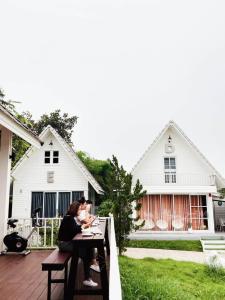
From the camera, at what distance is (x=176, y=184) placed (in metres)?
21.5

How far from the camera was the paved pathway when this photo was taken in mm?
14414

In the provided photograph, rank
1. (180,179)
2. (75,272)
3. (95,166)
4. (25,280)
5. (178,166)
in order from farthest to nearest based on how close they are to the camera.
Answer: (95,166)
(178,166)
(180,179)
(25,280)
(75,272)

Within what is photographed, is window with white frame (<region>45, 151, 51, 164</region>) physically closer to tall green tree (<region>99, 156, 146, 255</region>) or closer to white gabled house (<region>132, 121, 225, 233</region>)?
white gabled house (<region>132, 121, 225, 233</region>)

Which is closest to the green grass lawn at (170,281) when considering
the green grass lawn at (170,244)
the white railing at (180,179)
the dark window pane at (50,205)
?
the green grass lawn at (170,244)

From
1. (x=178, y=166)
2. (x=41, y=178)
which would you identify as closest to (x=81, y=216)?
(x=41, y=178)

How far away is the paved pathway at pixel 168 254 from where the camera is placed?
14.4 m

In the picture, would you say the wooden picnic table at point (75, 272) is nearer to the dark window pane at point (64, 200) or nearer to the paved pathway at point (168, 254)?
the paved pathway at point (168, 254)

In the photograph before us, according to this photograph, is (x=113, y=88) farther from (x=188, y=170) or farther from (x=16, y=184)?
(x=16, y=184)

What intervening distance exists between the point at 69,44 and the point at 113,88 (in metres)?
11.0

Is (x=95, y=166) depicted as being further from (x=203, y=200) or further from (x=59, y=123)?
(x=203, y=200)

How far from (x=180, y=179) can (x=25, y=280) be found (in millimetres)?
17836

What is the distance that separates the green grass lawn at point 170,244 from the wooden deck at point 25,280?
458 inches

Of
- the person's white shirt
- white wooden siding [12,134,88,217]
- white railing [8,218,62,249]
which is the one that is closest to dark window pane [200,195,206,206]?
white wooden siding [12,134,88,217]

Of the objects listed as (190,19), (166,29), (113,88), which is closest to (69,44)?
(166,29)
